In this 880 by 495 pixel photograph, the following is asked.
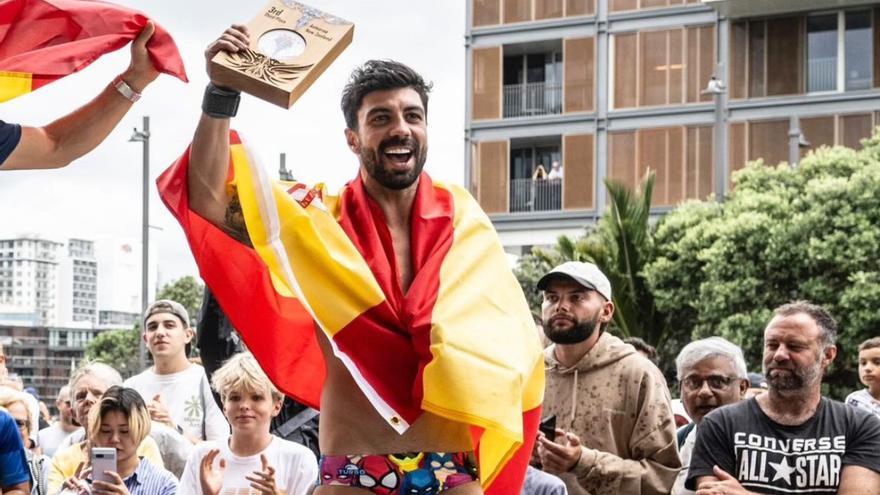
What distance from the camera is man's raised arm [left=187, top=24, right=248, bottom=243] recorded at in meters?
4.40

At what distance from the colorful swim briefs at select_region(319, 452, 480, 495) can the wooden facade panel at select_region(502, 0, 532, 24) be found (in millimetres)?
34240

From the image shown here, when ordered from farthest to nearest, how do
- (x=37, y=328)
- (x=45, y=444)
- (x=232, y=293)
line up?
(x=37, y=328)
(x=45, y=444)
(x=232, y=293)

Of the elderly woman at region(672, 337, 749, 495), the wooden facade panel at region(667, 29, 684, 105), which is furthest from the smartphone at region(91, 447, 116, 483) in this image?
the wooden facade panel at region(667, 29, 684, 105)

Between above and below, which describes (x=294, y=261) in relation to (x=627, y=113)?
below

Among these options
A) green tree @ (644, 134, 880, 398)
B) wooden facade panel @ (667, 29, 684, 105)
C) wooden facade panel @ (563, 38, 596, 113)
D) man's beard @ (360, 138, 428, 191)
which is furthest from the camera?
wooden facade panel @ (563, 38, 596, 113)

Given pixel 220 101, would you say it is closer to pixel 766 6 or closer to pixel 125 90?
pixel 125 90

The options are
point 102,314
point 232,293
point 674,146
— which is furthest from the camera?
point 102,314

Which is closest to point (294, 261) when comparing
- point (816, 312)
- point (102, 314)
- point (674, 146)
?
point (816, 312)

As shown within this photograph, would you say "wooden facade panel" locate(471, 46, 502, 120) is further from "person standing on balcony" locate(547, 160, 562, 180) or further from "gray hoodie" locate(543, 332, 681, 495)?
"gray hoodie" locate(543, 332, 681, 495)

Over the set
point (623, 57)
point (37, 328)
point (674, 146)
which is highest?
point (623, 57)

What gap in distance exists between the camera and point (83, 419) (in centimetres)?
851

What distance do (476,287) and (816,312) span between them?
8.37 ft

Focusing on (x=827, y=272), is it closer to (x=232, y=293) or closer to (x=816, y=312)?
(x=816, y=312)

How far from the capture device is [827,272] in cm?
2509
